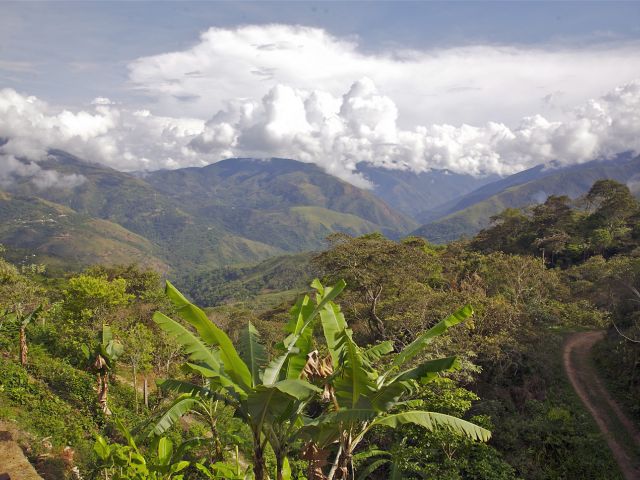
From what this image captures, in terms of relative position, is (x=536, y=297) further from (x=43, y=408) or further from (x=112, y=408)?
(x=43, y=408)

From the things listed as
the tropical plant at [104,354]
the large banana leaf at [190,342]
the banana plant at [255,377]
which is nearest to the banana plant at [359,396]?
the banana plant at [255,377]

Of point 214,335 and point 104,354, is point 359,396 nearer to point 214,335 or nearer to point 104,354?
point 214,335

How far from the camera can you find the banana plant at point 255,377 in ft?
21.2

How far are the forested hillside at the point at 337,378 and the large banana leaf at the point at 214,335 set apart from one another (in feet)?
0.10

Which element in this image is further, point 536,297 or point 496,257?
point 496,257

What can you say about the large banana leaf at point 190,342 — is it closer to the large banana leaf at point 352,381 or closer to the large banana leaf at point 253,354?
the large banana leaf at point 253,354

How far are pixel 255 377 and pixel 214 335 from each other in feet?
4.22

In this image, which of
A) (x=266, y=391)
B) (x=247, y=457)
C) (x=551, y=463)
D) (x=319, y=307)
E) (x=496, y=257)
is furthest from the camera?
(x=496, y=257)

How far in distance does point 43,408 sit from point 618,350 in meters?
28.2

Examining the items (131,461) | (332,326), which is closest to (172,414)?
(131,461)

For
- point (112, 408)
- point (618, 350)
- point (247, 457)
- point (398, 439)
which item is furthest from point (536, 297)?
point (112, 408)

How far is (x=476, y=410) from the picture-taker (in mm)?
A: 19250

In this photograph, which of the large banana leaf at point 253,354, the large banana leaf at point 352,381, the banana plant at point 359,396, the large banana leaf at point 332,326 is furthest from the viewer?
the large banana leaf at point 332,326

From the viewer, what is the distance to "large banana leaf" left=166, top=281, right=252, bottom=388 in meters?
6.85
